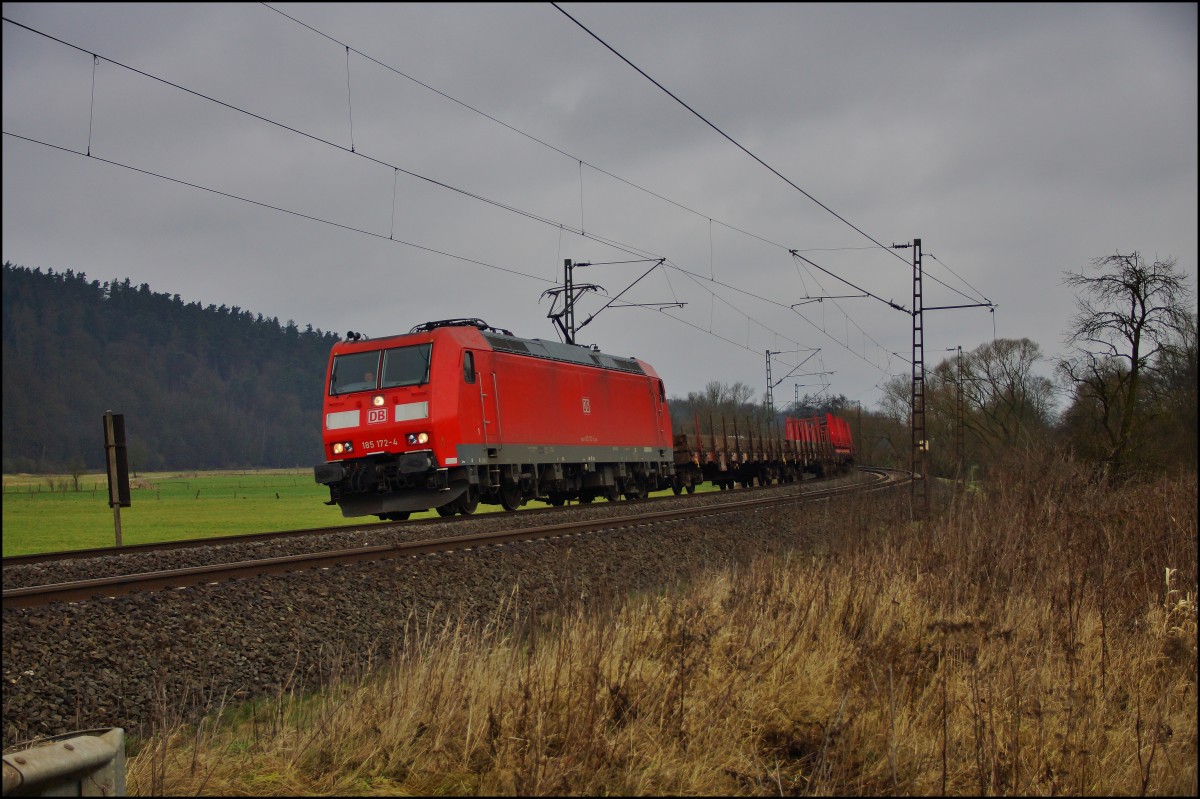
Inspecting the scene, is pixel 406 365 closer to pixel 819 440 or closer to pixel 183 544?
pixel 183 544

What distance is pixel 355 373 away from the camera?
1797 centimetres

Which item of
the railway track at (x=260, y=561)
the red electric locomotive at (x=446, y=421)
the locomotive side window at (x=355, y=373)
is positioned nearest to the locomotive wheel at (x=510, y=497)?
the red electric locomotive at (x=446, y=421)

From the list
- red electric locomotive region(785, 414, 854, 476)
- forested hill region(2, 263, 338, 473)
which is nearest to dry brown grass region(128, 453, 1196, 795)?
red electric locomotive region(785, 414, 854, 476)

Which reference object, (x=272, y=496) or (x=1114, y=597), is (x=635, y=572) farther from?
(x=272, y=496)

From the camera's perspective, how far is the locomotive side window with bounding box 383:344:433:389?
1714cm

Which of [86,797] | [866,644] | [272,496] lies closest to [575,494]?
[866,644]

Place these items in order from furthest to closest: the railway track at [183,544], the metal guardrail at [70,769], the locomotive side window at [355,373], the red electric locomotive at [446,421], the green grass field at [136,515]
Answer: the green grass field at [136,515], the locomotive side window at [355,373], the red electric locomotive at [446,421], the railway track at [183,544], the metal guardrail at [70,769]

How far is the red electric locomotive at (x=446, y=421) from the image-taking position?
16812 millimetres

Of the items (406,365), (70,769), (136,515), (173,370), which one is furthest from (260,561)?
(173,370)

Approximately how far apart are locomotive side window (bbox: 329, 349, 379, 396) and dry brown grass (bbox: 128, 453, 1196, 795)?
10.4 metres

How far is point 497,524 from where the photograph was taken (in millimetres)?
14820

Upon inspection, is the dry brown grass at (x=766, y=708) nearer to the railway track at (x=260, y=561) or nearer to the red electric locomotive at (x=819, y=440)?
the railway track at (x=260, y=561)

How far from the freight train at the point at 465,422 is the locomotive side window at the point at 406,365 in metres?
0.02

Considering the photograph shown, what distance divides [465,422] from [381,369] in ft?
6.57
